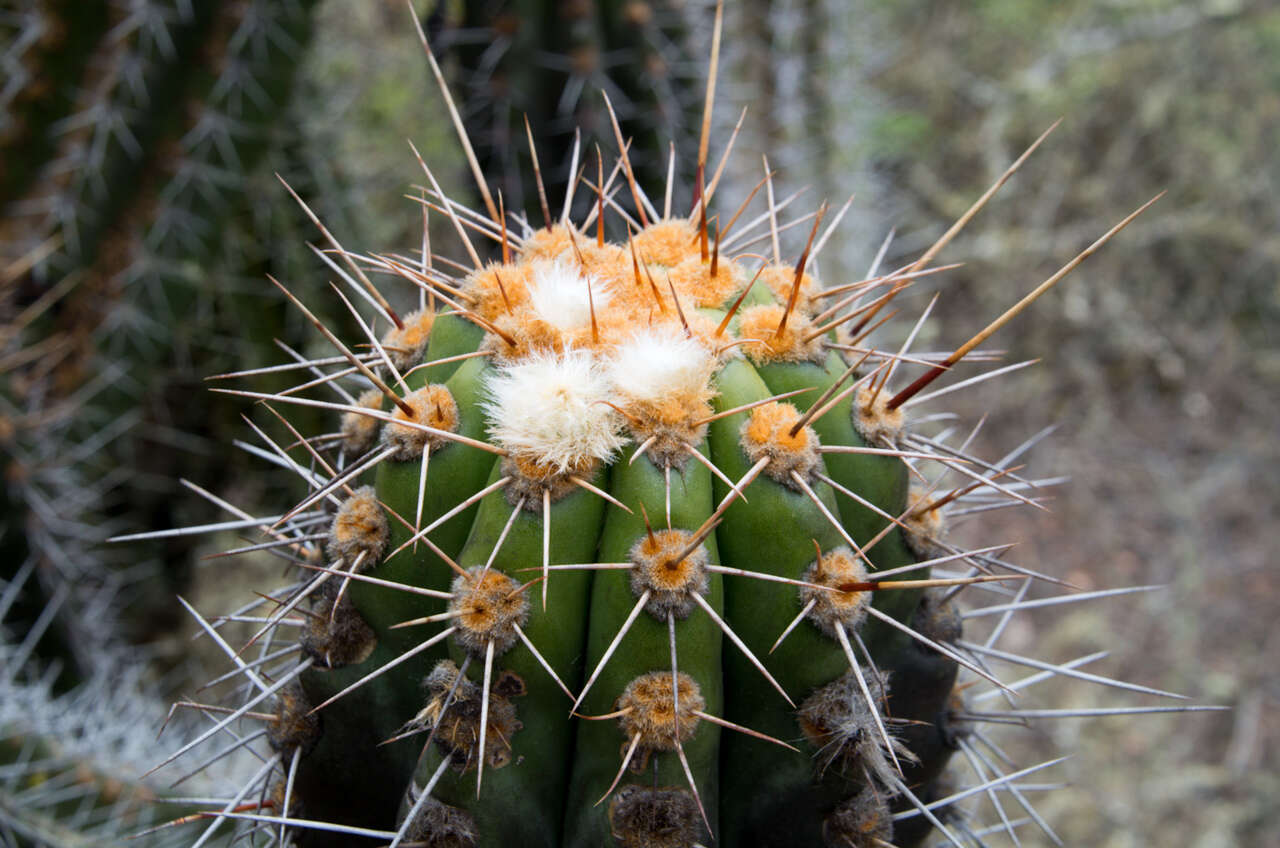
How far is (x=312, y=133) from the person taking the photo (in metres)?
3.28

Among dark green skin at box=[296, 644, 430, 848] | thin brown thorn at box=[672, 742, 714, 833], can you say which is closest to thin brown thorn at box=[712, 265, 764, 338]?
thin brown thorn at box=[672, 742, 714, 833]

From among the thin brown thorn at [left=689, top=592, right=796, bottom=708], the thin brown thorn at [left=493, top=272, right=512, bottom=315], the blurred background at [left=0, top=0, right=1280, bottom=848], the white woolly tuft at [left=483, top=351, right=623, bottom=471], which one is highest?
the thin brown thorn at [left=493, top=272, right=512, bottom=315]

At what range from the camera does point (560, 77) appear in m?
2.94

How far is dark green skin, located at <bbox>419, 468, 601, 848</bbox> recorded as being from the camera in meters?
1.07

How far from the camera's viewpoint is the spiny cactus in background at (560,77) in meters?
2.87

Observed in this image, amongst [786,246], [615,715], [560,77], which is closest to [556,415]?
[615,715]

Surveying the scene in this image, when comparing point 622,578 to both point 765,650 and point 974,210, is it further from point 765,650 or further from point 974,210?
point 974,210

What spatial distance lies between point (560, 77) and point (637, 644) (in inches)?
89.9

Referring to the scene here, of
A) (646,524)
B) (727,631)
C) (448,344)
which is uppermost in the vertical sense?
(448,344)

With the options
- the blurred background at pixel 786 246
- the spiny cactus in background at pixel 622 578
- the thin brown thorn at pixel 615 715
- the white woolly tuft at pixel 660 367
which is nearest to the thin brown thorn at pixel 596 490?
the spiny cactus in background at pixel 622 578

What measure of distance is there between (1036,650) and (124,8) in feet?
12.2

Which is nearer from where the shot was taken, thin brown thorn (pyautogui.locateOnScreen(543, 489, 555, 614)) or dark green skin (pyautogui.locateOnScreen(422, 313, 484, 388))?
thin brown thorn (pyautogui.locateOnScreen(543, 489, 555, 614))

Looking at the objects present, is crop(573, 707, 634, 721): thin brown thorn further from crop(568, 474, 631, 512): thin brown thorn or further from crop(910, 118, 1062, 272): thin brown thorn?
crop(910, 118, 1062, 272): thin brown thorn

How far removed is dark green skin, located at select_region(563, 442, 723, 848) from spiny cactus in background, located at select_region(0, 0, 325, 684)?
1.95m
